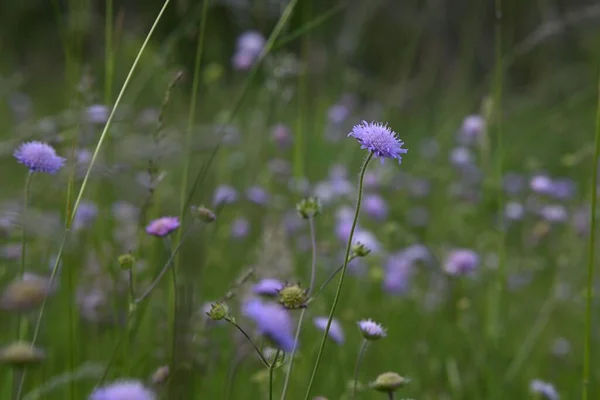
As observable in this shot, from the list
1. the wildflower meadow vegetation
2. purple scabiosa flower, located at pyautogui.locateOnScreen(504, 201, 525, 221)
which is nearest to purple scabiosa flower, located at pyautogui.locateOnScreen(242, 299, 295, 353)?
the wildflower meadow vegetation

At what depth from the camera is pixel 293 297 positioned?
0.62m

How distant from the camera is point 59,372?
46.1 inches

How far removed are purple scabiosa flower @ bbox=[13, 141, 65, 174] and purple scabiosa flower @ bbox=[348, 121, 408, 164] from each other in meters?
0.33

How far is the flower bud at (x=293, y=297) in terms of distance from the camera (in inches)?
24.2

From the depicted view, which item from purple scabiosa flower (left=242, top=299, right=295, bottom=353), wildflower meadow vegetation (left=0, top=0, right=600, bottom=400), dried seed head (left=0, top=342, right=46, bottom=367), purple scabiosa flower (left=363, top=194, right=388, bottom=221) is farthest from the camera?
purple scabiosa flower (left=363, top=194, right=388, bottom=221)

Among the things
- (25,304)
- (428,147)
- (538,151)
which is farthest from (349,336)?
(538,151)

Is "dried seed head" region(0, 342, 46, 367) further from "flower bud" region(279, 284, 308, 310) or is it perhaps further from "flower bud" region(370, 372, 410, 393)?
"flower bud" region(370, 372, 410, 393)

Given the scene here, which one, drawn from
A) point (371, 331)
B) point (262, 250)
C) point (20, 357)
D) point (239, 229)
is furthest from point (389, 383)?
point (239, 229)

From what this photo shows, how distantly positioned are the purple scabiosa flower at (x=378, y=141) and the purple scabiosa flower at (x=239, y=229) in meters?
1.19

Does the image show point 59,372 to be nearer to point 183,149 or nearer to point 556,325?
point 183,149

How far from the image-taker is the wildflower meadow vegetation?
69 cm

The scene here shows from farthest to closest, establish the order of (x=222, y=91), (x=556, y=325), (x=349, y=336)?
(x=222, y=91) < (x=556, y=325) < (x=349, y=336)

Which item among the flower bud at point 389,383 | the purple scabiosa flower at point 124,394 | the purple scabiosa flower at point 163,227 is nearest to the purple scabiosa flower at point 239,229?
the purple scabiosa flower at point 163,227

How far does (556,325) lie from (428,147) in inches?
46.5
